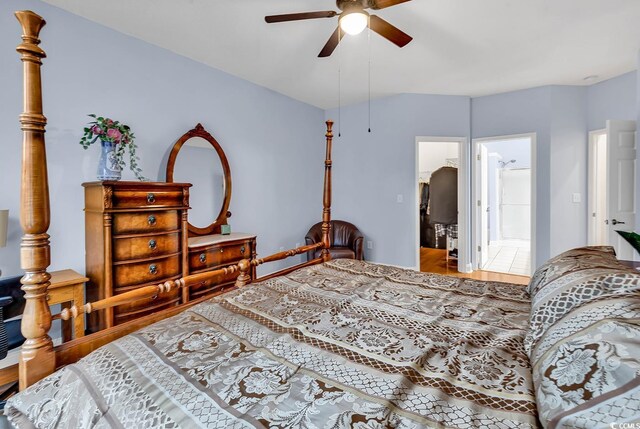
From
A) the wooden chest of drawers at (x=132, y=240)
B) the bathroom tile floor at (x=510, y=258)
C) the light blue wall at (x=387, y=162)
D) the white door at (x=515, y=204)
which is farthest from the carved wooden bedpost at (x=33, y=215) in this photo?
the white door at (x=515, y=204)

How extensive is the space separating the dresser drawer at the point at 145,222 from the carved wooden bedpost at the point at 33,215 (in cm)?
136

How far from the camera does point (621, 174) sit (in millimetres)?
3242

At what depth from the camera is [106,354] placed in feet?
3.30

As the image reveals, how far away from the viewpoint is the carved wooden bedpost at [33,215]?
3.38ft

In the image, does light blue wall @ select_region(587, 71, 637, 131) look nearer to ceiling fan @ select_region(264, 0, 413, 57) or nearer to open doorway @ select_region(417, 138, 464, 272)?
open doorway @ select_region(417, 138, 464, 272)

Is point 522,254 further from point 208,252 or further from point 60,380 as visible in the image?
point 60,380

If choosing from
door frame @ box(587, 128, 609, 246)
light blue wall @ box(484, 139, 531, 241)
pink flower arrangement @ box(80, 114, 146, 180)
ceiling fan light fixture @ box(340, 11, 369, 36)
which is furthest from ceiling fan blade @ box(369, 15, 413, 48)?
light blue wall @ box(484, 139, 531, 241)

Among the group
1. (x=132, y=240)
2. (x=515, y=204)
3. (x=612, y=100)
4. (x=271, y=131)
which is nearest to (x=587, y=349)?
(x=132, y=240)

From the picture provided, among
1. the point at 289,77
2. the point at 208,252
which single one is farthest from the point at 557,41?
the point at 208,252

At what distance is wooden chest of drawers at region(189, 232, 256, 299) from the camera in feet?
9.48

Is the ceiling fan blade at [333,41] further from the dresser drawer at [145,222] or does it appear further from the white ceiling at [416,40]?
the dresser drawer at [145,222]

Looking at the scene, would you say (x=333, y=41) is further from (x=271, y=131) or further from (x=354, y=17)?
(x=271, y=131)

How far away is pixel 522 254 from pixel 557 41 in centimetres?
446

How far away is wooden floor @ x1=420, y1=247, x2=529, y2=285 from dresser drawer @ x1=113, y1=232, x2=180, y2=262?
382 cm
